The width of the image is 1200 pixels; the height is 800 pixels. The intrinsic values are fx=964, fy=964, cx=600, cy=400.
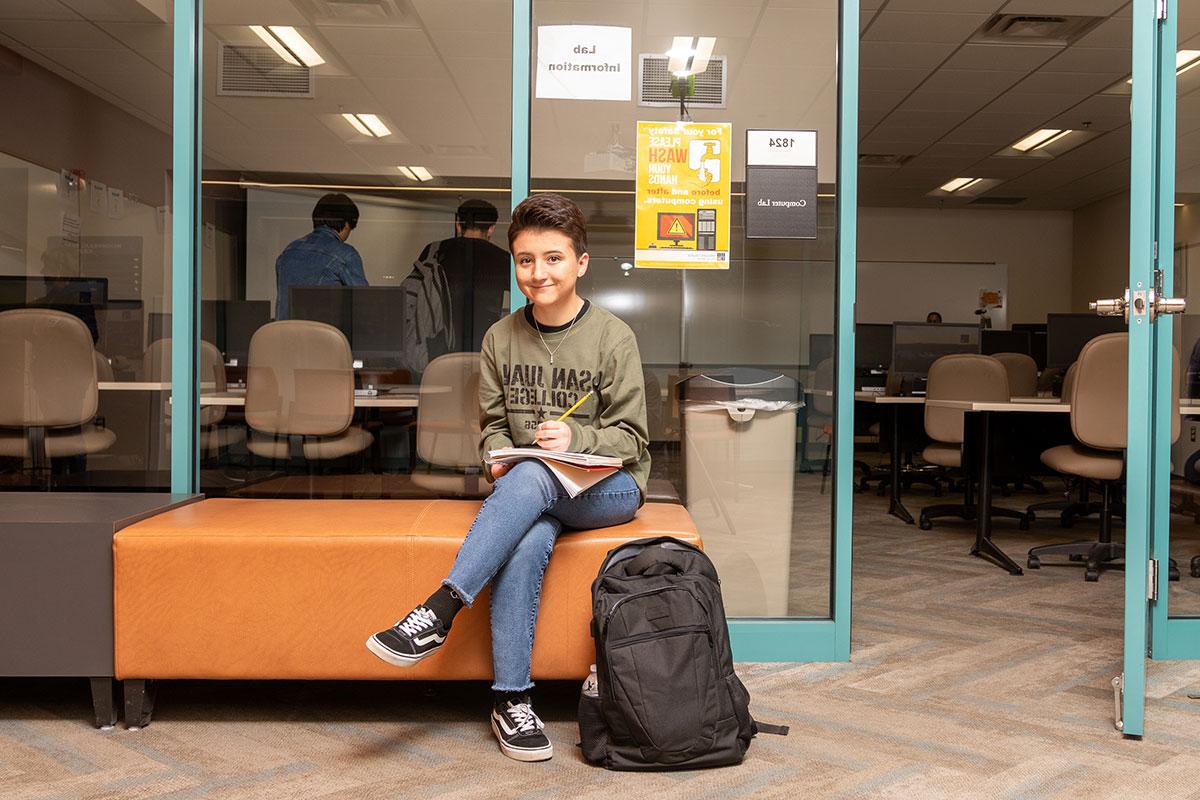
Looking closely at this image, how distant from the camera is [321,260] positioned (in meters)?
2.85

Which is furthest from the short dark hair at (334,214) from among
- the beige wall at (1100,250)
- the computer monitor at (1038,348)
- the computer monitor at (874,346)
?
the beige wall at (1100,250)

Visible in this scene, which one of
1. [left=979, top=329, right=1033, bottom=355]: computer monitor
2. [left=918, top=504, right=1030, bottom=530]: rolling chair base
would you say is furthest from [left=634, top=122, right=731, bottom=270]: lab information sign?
[left=979, top=329, right=1033, bottom=355]: computer monitor

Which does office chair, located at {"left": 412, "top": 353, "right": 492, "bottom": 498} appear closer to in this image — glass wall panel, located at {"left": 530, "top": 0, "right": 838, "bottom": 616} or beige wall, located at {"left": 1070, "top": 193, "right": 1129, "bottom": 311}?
glass wall panel, located at {"left": 530, "top": 0, "right": 838, "bottom": 616}

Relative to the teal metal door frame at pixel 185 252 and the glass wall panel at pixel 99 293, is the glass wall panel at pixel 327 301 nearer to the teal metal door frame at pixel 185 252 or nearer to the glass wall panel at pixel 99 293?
the teal metal door frame at pixel 185 252

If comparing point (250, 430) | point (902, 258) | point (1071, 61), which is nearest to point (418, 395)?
point (250, 430)

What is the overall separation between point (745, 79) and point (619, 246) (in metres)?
0.58

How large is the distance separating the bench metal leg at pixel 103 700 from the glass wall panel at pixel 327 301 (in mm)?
737

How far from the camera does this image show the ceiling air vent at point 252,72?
108 inches

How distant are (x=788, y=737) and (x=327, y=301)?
1720 millimetres

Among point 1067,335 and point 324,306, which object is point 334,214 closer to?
point 324,306

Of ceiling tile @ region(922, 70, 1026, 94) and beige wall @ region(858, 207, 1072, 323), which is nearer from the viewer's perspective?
ceiling tile @ region(922, 70, 1026, 94)

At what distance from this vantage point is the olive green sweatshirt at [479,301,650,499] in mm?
2219

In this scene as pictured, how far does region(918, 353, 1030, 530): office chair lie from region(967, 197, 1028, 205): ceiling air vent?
625 centimetres

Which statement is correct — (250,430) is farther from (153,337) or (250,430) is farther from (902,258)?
(902,258)
